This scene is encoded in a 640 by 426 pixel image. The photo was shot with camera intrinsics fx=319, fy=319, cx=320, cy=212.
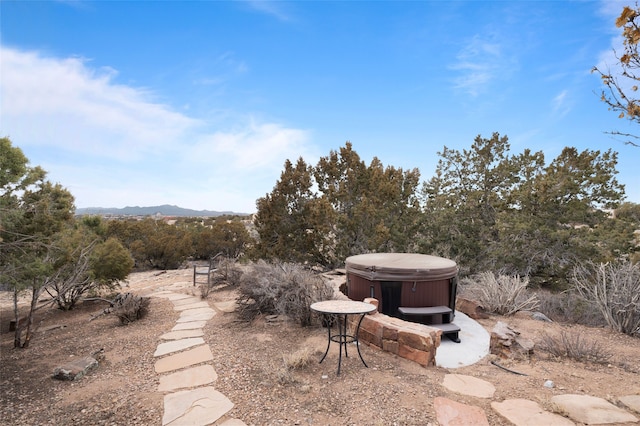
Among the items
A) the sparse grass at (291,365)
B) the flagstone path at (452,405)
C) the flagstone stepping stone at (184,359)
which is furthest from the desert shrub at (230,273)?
the sparse grass at (291,365)

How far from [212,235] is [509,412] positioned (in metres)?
14.6

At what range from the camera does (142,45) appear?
267 inches

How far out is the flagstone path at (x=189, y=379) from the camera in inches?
101

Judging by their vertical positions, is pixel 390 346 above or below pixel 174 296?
above

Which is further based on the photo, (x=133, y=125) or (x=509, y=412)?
(x=133, y=125)

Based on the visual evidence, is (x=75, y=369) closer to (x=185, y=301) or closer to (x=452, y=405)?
(x=185, y=301)

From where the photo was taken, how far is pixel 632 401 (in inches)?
113

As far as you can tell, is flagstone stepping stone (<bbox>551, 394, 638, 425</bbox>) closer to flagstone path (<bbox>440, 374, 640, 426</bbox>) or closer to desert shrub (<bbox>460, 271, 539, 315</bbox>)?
flagstone path (<bbox>440, 374, 640, 426</bbox>)

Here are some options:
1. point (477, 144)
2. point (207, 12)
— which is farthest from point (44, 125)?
point (477, 144)

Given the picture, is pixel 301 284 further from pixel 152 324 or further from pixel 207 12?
pixel 207 12

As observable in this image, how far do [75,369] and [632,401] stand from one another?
18.0 ft

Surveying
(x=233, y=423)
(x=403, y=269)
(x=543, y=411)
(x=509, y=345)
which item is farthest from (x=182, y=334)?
(x=509, y=345)

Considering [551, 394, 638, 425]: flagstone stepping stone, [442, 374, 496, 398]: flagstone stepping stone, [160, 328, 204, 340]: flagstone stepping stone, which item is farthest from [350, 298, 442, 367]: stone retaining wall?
[160, 328, 204, 340]: flagstone stepping stone

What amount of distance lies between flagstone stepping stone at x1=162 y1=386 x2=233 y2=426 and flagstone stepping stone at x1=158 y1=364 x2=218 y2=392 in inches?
5.5
